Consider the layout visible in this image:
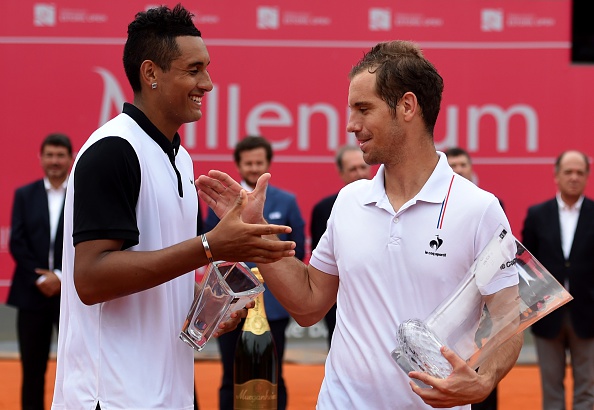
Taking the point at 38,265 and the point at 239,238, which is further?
the point at 38,265

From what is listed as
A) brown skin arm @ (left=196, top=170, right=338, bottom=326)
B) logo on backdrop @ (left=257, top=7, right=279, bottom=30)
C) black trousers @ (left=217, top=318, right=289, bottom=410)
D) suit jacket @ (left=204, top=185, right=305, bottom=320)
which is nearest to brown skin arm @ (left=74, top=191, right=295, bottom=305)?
brown skin arm @ (left=196, top=170, right=338, bottom=326)

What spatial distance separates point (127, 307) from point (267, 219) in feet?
13.1

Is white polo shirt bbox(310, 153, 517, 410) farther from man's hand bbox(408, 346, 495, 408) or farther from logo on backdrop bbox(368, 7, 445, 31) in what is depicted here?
logo on backdrop bbox(368, 7, 445, 31)

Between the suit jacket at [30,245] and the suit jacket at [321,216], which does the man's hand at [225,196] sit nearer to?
the suit jacket at [30,245]

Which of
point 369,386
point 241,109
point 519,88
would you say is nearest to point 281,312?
point 241,109

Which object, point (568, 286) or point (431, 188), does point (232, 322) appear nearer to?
point (431, 188)

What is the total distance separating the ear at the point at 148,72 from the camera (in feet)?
10.3

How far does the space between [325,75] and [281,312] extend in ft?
9.24

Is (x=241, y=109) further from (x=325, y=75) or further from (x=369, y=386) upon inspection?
(x=369, y=386)

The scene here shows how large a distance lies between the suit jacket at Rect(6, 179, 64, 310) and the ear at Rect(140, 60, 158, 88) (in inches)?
162

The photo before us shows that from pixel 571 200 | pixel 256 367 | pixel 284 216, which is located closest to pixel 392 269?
pixel 256 367

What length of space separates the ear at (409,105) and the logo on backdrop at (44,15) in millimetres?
6563

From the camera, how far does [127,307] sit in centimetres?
295

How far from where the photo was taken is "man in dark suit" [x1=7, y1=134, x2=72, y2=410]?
23.4 feet
